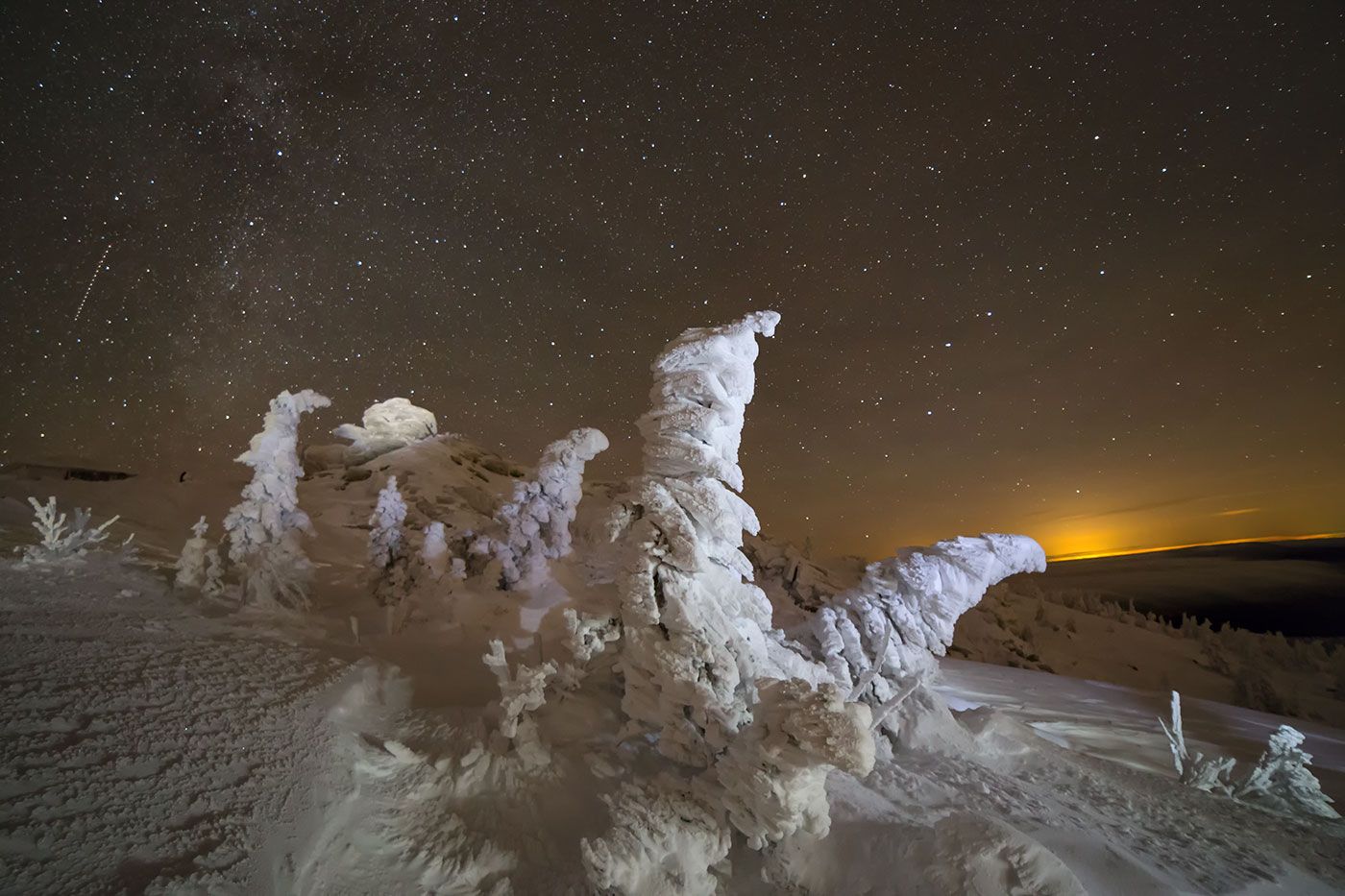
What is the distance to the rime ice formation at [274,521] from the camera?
10641 mm

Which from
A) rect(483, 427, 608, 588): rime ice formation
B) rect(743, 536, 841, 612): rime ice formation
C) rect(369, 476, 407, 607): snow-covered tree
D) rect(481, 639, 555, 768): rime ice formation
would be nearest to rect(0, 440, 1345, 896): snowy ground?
rect(481, 639, 555, 768): rime ice formation

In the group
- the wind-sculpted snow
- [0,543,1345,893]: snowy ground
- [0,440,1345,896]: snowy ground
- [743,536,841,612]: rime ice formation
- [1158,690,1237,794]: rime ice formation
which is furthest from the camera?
[743,536,841,612]: rime ice formation

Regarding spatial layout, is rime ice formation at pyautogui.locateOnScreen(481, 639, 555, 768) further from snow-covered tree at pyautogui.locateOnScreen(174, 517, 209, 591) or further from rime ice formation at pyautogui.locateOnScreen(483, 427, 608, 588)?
snow-covered tree at pyautogui.locateOnScreen(174, 517, 209, 591)

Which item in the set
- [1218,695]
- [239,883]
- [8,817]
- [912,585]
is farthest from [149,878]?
[1218,695]

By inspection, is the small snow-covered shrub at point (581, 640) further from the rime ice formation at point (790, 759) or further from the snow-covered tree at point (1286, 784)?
the snow-covered tree at point (1286, 784)

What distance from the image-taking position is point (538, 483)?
14.9 metres

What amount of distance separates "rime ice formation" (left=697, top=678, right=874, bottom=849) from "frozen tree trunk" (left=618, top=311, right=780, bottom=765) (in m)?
0.58

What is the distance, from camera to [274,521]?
444 inches

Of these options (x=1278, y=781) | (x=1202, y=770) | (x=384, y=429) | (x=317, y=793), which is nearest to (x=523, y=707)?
(x=317, y=793)

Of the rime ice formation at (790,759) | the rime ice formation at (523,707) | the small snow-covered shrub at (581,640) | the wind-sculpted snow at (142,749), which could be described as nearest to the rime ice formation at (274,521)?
the wind-sculpted snow at (142,749)

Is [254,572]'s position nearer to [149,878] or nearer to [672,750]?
[149,878]

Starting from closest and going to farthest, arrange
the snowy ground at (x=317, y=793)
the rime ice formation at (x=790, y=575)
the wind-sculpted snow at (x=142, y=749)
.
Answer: the wind-sculpted snow at (x=142, y=749), the snowy ground at (x=317, y=793), the rime ice formation at (x=790, y=575)

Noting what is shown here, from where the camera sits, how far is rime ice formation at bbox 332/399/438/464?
3094cm

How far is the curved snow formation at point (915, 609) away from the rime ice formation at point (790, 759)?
4470mm
